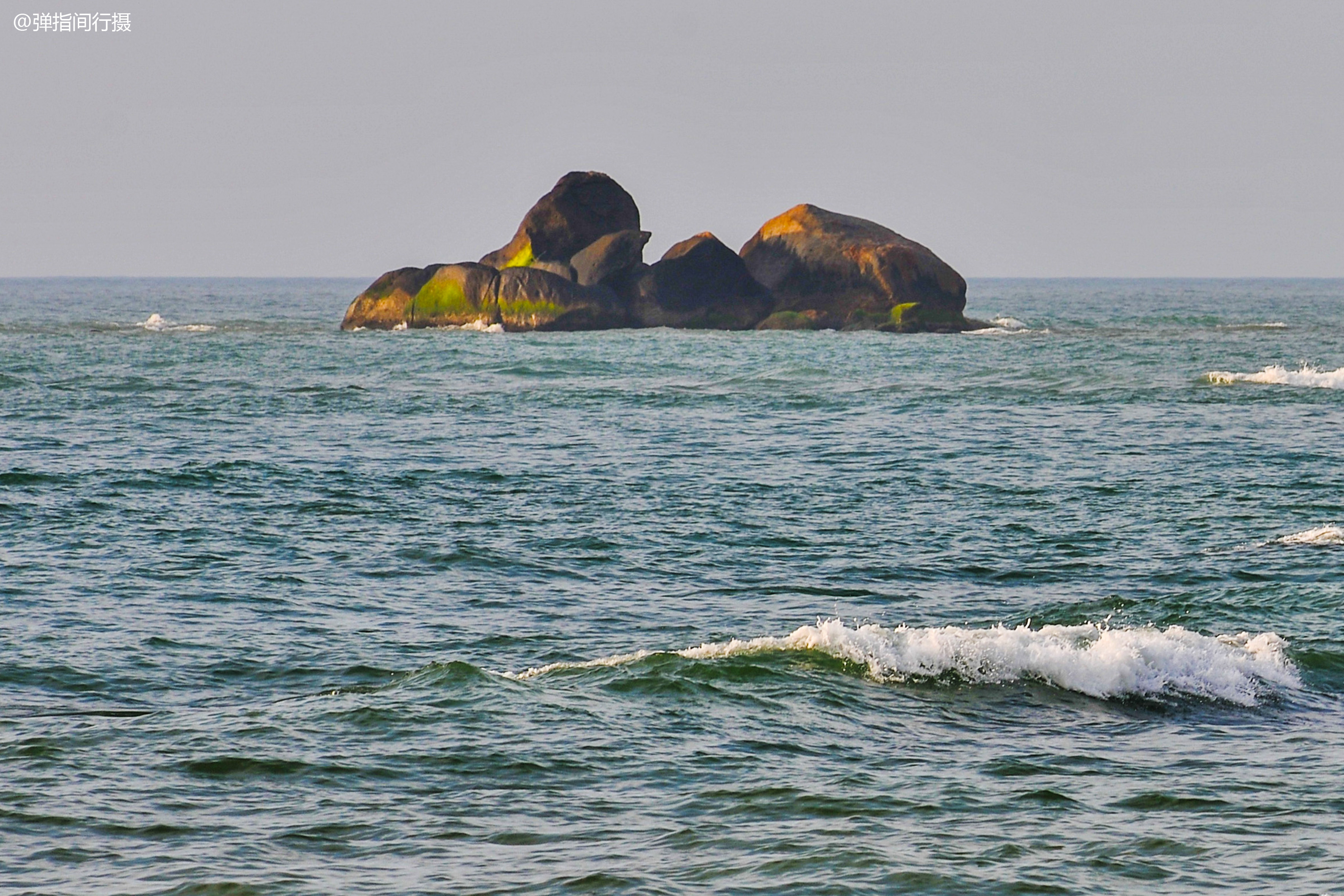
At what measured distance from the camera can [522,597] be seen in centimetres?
1991

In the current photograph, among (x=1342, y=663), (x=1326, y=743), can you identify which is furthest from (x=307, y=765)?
(x=1342, y=663)

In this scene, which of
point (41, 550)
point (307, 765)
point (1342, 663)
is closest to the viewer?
point (307, 765)

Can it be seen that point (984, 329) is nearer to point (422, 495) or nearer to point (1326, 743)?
point (422, 495)

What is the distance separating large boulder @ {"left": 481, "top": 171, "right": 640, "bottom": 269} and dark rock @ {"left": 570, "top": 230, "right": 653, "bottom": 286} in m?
1.12

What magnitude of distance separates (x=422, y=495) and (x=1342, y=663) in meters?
16.5

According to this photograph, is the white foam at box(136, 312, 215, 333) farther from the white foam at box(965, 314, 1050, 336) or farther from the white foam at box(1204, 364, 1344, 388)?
the white foam at box(1204, 364, 1344, 388)

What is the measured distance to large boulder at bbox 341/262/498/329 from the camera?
287ft

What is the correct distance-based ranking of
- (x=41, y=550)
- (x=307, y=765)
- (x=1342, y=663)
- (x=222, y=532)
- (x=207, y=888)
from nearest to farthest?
(x=207, y=888)
(x=307, y=765)
(x=1342, y=663)
(x=41, y=550)
(x=222, y=532)

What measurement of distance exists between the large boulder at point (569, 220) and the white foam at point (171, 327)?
53.7 feet

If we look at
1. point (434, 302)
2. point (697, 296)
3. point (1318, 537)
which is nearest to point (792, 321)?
point (697, 296)

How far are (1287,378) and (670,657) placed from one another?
132ft

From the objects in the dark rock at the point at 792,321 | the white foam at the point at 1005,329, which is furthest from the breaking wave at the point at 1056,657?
the dark rock at the point at 792,321

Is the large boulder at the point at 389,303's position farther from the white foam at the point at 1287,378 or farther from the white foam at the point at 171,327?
the white foam at the point at 1287,378

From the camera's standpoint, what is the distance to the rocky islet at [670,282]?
8594 centimetres
